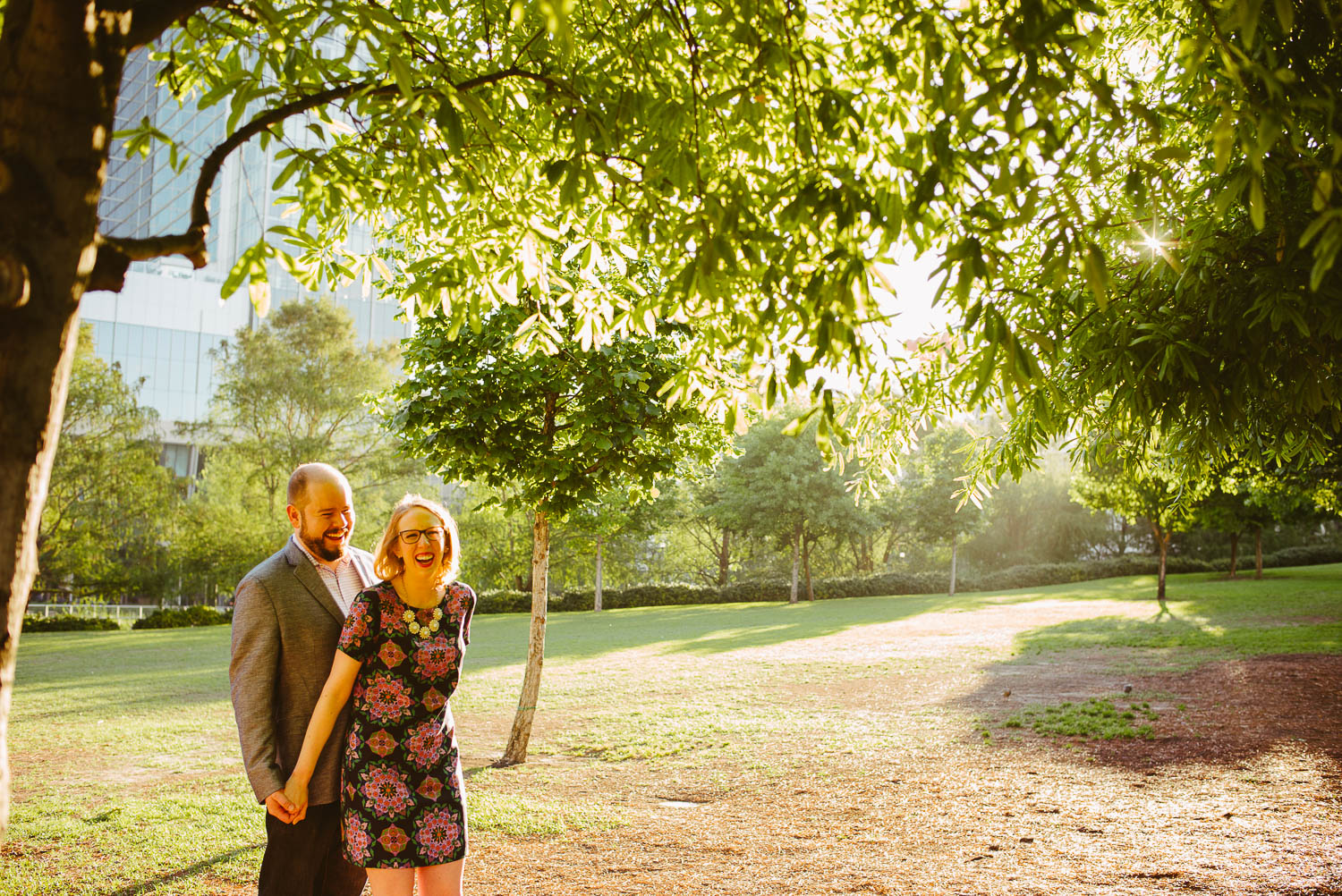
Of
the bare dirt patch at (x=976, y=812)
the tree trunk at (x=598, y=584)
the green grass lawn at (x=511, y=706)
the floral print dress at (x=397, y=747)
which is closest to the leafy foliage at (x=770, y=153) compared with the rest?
the floral print dress at (x=397, y=747)

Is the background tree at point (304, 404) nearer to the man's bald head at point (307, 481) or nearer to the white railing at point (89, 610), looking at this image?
the white railing at point (89, 610)

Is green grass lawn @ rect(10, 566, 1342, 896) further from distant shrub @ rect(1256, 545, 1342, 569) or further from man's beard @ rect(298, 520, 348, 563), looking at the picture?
distant shrub @ rect(1256, 545, 1342, 569)

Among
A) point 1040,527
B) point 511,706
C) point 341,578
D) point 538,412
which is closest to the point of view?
point 341,578

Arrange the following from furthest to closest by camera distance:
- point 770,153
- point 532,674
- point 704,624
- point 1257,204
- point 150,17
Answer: point 704,624 < point 532,674 < point 770,153 < point 150,17 < point 1257,204

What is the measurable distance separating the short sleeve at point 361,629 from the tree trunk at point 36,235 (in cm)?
118

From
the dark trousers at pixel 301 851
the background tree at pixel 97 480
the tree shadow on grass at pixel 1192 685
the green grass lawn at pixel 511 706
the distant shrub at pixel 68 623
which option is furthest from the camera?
the distant shrub at pixel 68 623

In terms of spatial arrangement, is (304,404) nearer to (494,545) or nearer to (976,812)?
(494,545)

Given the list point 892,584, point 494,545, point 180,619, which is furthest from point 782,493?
point 180,619

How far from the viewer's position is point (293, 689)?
3291mm

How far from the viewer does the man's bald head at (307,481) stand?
3453mm

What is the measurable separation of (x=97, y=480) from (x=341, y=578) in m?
28.0

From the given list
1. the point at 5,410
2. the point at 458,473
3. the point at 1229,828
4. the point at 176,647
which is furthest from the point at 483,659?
the point at 5,410

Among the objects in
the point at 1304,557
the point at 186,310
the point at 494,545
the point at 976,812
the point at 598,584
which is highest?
the point at 186,310

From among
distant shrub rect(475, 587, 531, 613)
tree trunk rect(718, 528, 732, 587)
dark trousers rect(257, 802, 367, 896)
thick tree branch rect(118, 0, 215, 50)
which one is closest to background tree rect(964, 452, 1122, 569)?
tree trunk rect(718, 528, 732, 587)
